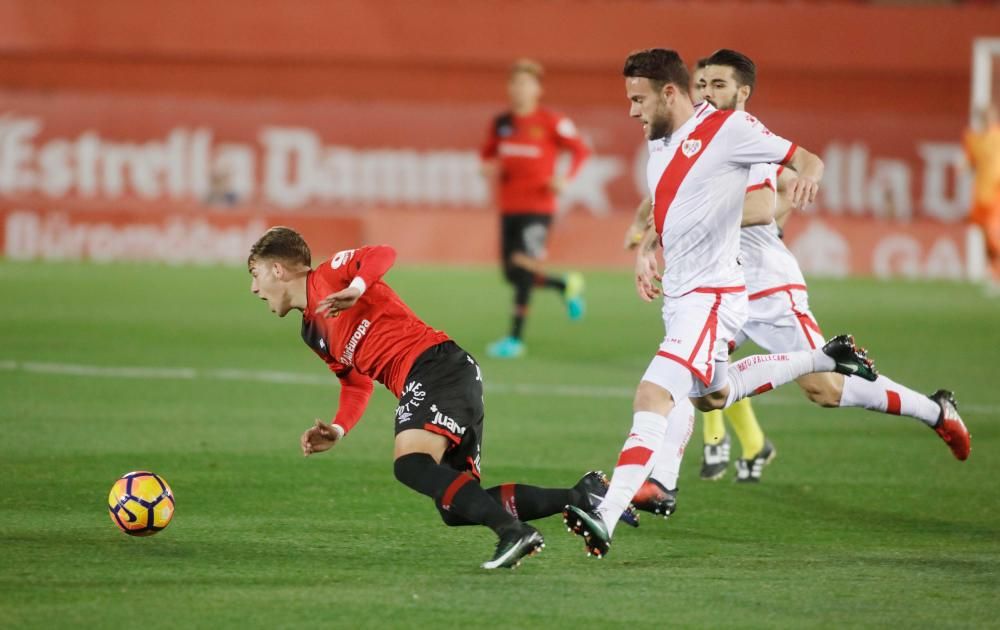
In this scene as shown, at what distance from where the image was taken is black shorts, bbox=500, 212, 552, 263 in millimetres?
14344

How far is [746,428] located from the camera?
8016 mm

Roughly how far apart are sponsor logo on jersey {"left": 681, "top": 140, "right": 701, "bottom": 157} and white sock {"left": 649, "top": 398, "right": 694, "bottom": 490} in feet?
4.04

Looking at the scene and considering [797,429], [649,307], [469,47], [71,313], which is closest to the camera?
[797,429]

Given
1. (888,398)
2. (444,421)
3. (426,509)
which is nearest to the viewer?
(444,421)

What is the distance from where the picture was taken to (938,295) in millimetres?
21547

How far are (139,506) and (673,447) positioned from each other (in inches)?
92.7

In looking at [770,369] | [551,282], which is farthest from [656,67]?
[551,282]

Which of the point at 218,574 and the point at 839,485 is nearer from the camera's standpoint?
the point at 218,574

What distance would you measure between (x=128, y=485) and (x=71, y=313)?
35.2 ft

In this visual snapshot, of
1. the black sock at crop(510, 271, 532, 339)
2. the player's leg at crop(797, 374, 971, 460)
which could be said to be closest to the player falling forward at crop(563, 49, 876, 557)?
the player's leg at crop(797, 374, 971, 460)

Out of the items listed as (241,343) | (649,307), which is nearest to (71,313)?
(241,343)

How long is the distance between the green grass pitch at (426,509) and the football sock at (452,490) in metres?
0.23

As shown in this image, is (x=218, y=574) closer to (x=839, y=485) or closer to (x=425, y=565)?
(x=425, y=565)

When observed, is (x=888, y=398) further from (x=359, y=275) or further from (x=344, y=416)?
(x=359, y=275)
